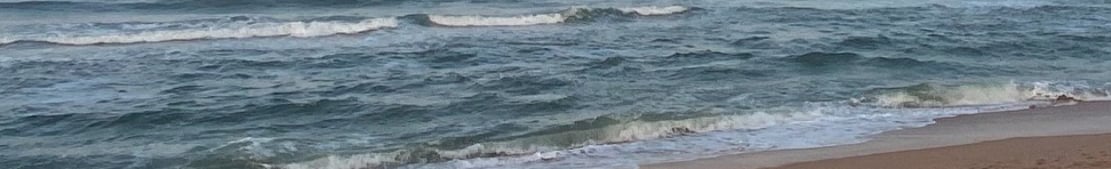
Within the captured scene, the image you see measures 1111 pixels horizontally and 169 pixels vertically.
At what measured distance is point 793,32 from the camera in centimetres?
1705

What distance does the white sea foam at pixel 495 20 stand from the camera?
18984mm

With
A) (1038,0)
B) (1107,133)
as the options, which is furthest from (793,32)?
(1107,133)

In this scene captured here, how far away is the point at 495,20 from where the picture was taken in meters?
19.3

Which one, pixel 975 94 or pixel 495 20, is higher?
pixel 975 94

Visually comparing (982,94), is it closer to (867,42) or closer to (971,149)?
(971,149)

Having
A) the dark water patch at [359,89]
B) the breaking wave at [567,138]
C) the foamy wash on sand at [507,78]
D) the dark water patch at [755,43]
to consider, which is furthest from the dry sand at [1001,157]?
the dark water patch at [755,43]

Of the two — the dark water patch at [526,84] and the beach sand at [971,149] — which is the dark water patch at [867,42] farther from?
the beach sand at [971,149]

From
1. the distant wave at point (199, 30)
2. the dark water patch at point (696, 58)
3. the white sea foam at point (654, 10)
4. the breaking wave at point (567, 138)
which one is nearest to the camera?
the breaking wave at point (567, 138)

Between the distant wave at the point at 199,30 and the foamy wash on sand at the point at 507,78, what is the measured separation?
58 mm

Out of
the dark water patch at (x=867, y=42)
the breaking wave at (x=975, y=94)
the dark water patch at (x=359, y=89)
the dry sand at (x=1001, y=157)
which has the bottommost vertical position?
the dark water patch at (x=359, y=89)

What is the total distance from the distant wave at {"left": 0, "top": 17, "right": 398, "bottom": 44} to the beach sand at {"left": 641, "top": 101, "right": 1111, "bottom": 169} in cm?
947

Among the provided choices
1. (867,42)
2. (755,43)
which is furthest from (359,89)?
(867,42)

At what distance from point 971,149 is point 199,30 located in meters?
11.1

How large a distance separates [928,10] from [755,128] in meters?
11.1
